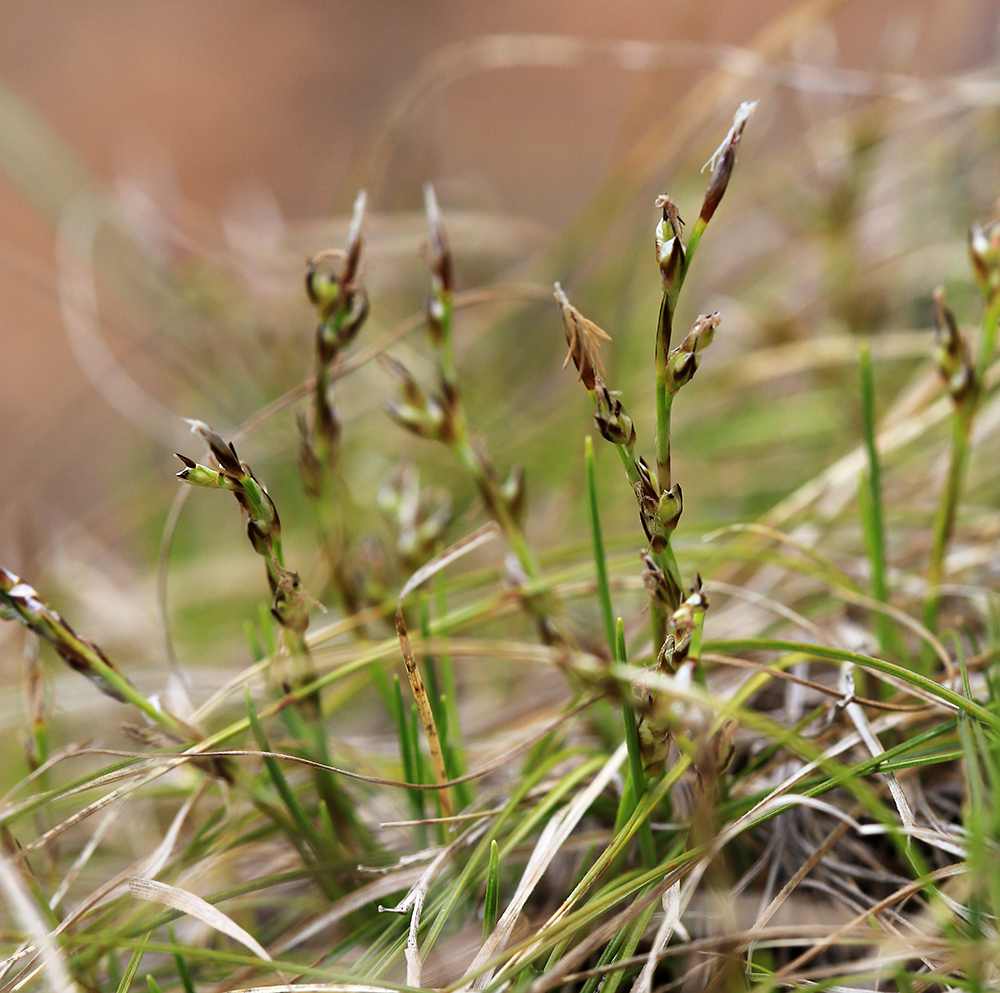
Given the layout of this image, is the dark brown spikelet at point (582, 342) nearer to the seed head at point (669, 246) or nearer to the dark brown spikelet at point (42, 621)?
the seed head at point (669, 246)

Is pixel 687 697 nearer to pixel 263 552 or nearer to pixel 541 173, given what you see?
pixel 263 552

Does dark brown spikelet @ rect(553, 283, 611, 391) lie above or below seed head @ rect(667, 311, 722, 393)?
above

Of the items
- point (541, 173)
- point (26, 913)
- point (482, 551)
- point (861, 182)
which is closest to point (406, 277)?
point (482, 551)

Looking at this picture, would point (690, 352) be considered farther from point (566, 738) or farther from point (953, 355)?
point (566, 738)

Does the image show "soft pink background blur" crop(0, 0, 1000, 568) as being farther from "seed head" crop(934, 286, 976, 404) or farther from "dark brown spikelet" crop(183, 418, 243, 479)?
"dark brown spikelet" crop(183, 418, 243, 479)

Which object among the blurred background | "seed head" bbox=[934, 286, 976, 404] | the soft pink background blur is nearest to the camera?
"seed head" bbox=[934, 286, 976, 404]

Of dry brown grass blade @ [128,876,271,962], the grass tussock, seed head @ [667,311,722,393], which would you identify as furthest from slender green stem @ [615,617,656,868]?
dry brown grass blade @ [128,876,271,962]

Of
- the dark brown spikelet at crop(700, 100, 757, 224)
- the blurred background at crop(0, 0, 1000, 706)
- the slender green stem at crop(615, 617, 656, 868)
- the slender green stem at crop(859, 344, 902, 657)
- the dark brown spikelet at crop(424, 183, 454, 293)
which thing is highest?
the blurred background at crop(0, 0, 1000, 706)

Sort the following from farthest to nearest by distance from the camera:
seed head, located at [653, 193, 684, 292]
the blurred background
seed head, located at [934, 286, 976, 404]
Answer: the blurred background < seed head, located at [934, 286, 976, 404] < seed head, located at [653, 193, 684, 292]
